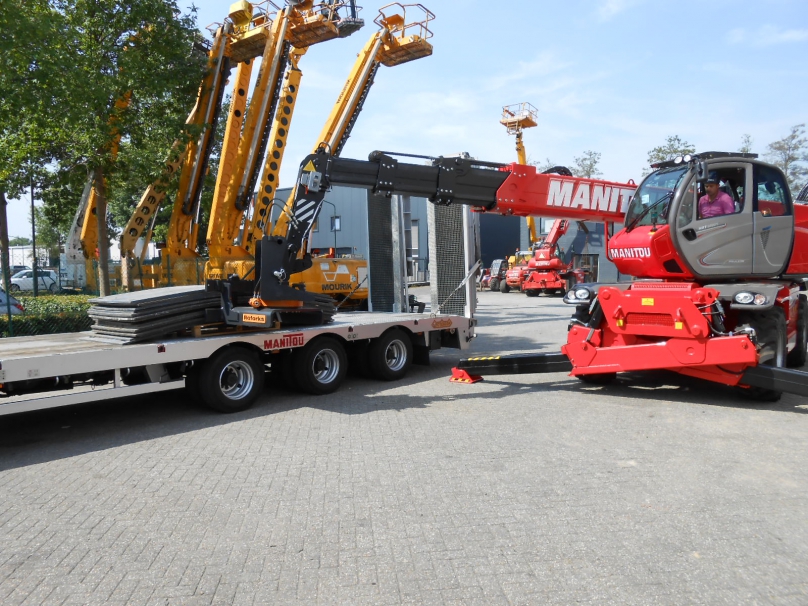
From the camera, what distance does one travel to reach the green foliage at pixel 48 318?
1206 cm

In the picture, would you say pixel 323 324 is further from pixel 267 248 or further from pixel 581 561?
pixel 581 561

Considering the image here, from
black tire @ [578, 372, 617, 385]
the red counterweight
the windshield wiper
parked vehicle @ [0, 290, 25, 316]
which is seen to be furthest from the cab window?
parked vehicle @ [0, 290, 25, 316]

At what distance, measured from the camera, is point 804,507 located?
4.79m

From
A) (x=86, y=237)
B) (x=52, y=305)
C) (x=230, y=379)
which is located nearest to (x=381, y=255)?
(x=230, y=379)

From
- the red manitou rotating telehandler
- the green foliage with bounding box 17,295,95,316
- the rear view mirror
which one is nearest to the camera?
the rear view mirror

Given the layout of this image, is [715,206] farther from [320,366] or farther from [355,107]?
[355,107]

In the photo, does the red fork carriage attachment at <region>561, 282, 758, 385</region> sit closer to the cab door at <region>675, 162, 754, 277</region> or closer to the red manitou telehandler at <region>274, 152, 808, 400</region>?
the red manitou telehandler at <region>274, 152, 808, 400</region>

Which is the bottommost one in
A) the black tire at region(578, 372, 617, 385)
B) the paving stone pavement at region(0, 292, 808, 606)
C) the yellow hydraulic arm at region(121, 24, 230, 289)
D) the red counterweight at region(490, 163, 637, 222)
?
the paving stone pavement at region(0, 292, 808, 606)

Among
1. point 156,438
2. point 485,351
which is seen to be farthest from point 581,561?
point 485,351

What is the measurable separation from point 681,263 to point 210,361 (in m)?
6.08

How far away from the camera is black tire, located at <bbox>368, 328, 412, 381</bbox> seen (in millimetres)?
9961

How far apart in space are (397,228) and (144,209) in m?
7.72

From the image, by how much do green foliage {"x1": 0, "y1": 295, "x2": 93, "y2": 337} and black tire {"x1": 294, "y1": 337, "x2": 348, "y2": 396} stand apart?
576cm

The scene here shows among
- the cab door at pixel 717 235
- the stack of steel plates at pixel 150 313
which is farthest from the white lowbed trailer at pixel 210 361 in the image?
the cab door at pixel 717 235
